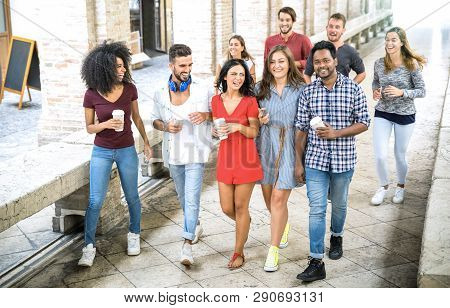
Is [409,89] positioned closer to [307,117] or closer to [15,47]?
[307,117]


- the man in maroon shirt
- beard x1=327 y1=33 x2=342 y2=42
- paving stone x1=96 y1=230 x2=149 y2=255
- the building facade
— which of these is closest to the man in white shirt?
paving stone x1=96 y1=230 x2=149 y2=255

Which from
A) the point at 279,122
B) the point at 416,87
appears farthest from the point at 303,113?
the point at 416,87

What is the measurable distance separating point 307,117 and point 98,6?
16.1 ft

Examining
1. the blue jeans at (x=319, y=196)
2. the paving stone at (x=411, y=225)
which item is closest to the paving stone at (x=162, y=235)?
the blue jeans at (x=319, y=196)

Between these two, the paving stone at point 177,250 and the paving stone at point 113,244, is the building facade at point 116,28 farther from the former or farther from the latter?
the paving stone at point 177,250

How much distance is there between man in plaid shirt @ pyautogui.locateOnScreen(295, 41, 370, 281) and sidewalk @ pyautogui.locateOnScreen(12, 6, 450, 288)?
0.43 m

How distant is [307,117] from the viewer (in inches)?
193

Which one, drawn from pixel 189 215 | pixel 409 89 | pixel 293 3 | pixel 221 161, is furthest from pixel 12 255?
pixel 293 3

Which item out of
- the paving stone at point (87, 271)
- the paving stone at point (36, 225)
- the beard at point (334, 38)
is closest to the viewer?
the paving stone at point (87, 271)

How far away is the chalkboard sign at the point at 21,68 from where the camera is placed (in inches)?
499

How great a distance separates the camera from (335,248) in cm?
547

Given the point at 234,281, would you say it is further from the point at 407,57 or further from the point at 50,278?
the point at 407,57

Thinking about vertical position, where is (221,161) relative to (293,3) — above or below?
below

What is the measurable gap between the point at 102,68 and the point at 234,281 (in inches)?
75.3
